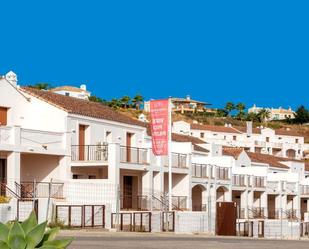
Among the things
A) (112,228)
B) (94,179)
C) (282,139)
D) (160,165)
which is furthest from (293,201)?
(282,139)

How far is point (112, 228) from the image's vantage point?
124 ft

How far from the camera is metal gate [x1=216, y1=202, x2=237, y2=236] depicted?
41.2 meters

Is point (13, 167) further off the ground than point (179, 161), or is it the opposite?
point (179, 161)

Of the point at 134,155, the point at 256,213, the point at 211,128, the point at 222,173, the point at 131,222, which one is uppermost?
the point at 211,128

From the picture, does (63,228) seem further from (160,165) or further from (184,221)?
(160,165)

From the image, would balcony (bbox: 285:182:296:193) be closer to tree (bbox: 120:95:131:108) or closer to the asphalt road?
the asphalt road

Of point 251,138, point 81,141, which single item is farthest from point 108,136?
point 251,138

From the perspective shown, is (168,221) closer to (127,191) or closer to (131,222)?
(131,222)

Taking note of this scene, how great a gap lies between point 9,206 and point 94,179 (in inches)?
461

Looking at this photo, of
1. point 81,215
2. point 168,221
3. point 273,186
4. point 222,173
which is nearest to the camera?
point 81,215

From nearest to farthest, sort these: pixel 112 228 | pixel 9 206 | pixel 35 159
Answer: pixel 9 206 → pixel 112 228 → pixel 35 159

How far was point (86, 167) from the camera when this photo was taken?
47.4 metres

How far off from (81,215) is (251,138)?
101m

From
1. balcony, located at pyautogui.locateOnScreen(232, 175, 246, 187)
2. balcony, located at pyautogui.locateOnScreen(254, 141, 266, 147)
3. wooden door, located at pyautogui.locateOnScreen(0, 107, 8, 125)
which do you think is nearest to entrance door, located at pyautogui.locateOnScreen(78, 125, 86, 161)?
wooden door, located at pyautogui.locateOnScreen(0, 107, 8, 125)
